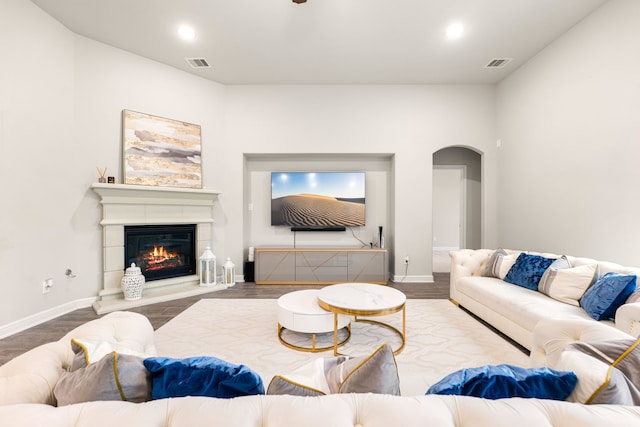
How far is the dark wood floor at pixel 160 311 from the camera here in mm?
2393

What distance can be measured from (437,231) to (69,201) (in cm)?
819

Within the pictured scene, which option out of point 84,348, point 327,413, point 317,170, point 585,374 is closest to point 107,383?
point 84,348

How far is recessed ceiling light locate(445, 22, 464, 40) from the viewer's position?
3008 mm

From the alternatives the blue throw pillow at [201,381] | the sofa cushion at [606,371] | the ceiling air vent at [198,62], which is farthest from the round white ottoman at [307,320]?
the ceiling air vent at [198,62]

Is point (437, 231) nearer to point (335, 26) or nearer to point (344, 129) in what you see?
point (344, 129)

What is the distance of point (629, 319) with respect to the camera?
166cm

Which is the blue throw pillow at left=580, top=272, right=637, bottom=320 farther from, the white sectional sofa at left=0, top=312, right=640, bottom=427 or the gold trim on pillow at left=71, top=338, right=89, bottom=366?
the gold trim on pillow at left=71, top=338, right=89, bottom=366

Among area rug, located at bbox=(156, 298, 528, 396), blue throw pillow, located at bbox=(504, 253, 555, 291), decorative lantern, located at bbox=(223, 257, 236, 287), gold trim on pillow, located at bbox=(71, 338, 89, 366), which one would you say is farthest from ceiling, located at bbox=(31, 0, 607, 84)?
area rug, located at bbox=(156, 298, 528, 396)

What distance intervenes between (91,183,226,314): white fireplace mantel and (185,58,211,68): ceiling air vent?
175cm

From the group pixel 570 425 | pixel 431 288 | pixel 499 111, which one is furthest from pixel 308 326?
pixel 499 111

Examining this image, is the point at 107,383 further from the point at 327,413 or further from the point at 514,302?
the point at 514,302

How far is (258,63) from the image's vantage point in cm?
379

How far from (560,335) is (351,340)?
5.13ft

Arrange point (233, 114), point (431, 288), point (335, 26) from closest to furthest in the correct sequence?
point (335, 26)
point (431, 288)
point (233, 114)
